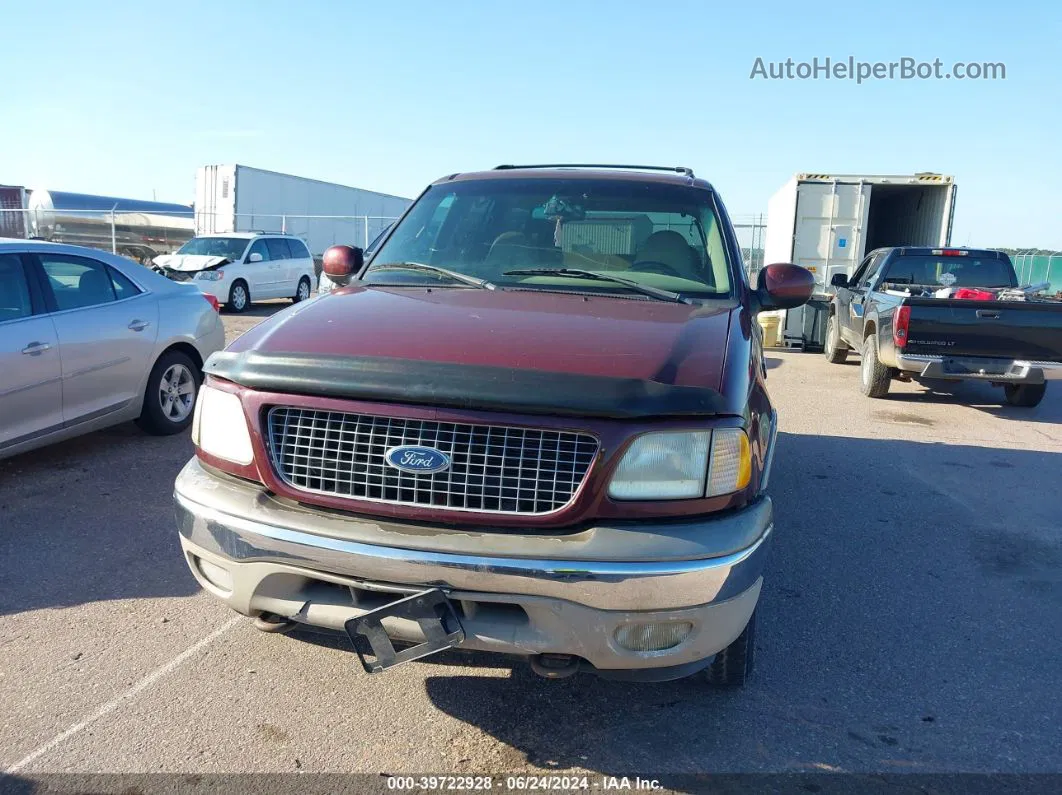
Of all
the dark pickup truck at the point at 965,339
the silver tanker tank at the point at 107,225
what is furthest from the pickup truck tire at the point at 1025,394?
the silver tanker tank at the point at 107,225

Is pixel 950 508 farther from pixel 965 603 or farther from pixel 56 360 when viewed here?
pixel 56 360

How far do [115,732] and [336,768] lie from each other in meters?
0.80

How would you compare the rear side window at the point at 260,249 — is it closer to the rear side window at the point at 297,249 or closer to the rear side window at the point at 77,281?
the rear side window at the point at 297,249

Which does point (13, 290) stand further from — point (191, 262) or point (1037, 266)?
point (1037, 266)

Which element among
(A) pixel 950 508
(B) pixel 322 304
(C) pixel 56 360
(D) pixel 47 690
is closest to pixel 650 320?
(B) pixel 322 304

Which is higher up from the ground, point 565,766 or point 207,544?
point 207,544

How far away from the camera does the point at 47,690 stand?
306 centimetres

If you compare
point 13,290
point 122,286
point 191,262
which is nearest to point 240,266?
point 191,262

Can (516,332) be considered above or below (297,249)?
below

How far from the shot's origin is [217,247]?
18.1 m

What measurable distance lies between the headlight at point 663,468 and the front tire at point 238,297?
16.4m

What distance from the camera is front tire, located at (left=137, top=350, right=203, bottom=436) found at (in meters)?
6.47

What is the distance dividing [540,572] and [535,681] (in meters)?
1.05

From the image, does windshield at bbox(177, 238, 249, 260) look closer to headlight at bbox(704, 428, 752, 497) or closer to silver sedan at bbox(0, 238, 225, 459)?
silver sedan at bbox(0, 238, 225, 459)
